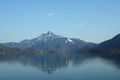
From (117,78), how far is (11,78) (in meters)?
27.4

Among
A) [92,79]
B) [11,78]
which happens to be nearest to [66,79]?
[92,79]

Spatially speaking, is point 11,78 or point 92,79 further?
point 11,78

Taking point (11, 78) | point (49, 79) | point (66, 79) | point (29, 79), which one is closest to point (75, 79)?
point (66, 79)

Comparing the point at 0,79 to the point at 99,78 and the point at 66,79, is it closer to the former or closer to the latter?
the point at 66,79

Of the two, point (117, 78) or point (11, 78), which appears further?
point (11, 78)

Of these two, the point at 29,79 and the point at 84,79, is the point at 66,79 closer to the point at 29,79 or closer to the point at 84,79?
the point at 84,79

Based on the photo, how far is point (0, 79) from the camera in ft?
207

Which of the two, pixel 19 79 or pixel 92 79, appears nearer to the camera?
pixel 92 79

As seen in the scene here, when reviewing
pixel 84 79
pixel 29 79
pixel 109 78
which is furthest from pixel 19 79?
pixel 109 78

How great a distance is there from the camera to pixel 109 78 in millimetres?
59344

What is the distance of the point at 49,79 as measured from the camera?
64.0 m

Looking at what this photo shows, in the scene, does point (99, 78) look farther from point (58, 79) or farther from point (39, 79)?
point (39, 79)

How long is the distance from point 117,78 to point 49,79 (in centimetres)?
1736

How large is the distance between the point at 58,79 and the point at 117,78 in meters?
14.7
